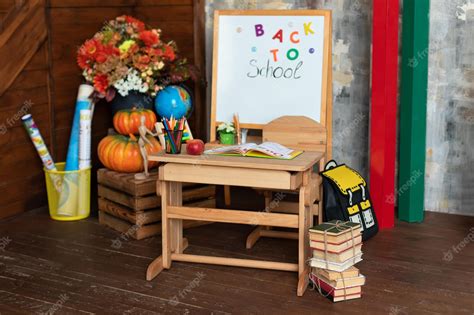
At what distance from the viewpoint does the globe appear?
441 cm

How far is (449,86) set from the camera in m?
4.32

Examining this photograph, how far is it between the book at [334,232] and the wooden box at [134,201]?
1.14m

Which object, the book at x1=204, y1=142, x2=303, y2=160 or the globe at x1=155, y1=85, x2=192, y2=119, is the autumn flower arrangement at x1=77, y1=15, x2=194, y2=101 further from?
the book at x1=204, y1=142, x2=303, y2=160

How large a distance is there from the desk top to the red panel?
2.66ft

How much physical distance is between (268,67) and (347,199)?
0.89 meters

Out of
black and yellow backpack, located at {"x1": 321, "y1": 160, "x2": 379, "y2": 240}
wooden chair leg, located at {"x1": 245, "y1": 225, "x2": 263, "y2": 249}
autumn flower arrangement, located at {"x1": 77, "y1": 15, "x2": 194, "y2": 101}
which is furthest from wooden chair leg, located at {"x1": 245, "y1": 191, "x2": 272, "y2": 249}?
autumn flower arrangement, located at {"x1": 77, "y1": 15, "x2": 194, "y2": 101}

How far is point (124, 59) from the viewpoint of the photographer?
427 centimetres

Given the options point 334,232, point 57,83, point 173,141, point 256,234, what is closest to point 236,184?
point 173,141

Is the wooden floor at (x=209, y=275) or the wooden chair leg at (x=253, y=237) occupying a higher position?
the wooden chair leg at (x=253, y=237)

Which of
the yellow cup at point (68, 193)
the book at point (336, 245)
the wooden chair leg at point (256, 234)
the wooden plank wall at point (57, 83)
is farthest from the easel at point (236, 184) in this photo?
the wooden plank wall at point (57, 83)

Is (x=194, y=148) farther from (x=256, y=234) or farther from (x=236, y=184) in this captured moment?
(x=256, y=234)

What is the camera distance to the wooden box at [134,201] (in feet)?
13.1

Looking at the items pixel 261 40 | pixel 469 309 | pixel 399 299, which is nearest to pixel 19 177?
pixel 261 40

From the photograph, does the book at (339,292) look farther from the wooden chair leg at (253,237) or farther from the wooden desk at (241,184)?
the wooden chair leg at (253,237)
